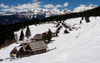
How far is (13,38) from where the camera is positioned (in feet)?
298

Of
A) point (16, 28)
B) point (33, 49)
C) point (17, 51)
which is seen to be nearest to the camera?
point (33, 49)

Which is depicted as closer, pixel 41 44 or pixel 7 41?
pixel 41 44

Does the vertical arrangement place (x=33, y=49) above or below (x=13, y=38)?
below

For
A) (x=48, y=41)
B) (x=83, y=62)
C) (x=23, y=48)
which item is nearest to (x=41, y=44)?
(x=23, y=48)

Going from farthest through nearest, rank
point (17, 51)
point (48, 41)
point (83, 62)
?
point (48, 41) < point (17, 51) < point (83, 62)

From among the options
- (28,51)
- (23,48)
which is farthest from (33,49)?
(23,48)

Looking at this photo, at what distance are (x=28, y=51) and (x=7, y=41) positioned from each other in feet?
208

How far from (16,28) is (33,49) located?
9792 centimetres

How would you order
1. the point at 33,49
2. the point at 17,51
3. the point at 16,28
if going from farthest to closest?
the point at 16,28 → the point at 17,51 → the point at 33,49

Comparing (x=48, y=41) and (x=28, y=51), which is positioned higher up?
(x=48, y=41)

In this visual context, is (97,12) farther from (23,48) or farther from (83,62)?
(83,62)

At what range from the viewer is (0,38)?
286 ft

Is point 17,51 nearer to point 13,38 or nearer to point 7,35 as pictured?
point 13,38

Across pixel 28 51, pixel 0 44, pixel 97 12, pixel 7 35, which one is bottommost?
pixel 28 51
